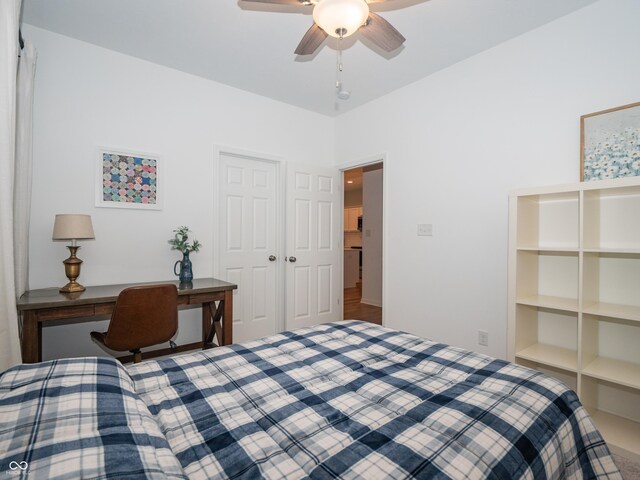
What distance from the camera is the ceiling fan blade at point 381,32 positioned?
67.7 inches

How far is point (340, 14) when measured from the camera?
1.51 metres

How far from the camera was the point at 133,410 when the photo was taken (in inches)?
38.1

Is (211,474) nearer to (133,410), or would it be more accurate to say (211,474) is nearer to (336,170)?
(133,410)

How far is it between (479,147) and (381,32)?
4.86ft

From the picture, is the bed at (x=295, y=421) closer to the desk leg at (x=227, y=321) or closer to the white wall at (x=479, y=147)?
the desk leg at (x=227, y=321)

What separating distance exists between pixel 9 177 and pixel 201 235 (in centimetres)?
166

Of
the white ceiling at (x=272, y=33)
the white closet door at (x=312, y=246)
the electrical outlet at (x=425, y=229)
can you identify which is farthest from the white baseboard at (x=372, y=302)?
the white ceiling at (x=272, y=33)

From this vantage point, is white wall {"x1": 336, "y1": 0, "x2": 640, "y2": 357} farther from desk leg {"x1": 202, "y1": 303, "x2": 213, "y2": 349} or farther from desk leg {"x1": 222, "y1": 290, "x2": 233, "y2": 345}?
desk leg {"x1": 202, "y1": 303, "x2": 213, "y2": 349}

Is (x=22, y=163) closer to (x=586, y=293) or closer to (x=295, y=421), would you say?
(x=295, y=421)

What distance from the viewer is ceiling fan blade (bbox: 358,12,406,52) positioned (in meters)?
1.72

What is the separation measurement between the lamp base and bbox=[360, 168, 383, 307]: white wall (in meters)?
4.24

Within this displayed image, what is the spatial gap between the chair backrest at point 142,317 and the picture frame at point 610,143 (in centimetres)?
297

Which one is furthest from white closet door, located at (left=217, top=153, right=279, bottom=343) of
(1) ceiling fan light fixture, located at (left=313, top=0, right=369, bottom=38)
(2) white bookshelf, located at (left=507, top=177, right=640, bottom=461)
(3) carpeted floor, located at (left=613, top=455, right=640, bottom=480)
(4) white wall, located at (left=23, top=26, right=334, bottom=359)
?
(3) carpeted floor, located at (left=613, top=455, right=640, bottom=480)

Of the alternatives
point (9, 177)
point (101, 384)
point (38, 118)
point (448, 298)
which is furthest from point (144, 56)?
point (448, 298)
